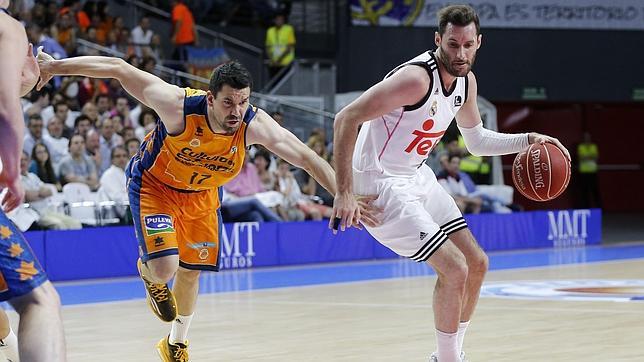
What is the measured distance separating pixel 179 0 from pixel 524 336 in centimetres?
1233

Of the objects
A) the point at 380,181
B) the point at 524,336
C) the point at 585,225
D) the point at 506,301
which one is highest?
the point at 380,181

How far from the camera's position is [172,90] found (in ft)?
21.6

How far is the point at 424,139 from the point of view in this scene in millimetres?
6129

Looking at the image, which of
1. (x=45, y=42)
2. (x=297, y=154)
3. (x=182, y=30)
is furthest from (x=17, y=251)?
(x=182, y=30)

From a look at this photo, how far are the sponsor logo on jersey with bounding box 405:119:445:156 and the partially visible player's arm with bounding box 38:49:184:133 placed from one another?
4.49ft

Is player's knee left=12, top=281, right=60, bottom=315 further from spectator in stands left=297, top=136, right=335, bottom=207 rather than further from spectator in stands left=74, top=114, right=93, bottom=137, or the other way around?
spectator in stands left=297, top=136, right=335, bottom=207

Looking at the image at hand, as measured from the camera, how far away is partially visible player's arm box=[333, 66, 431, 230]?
5.71 meters

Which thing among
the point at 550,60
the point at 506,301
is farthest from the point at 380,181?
the point at 550,60

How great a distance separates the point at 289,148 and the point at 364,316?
3.31 m

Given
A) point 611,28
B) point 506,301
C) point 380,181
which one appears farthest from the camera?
point 611,28

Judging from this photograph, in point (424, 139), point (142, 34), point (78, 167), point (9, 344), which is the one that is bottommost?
point (78, 167)

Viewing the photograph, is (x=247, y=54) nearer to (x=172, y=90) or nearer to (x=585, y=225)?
(x=585, y=225)

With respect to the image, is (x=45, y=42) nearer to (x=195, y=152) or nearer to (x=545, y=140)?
(x=195, y=152)

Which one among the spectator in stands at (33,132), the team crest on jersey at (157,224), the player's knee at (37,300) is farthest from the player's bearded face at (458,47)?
the spectator in stands at (33,132)
